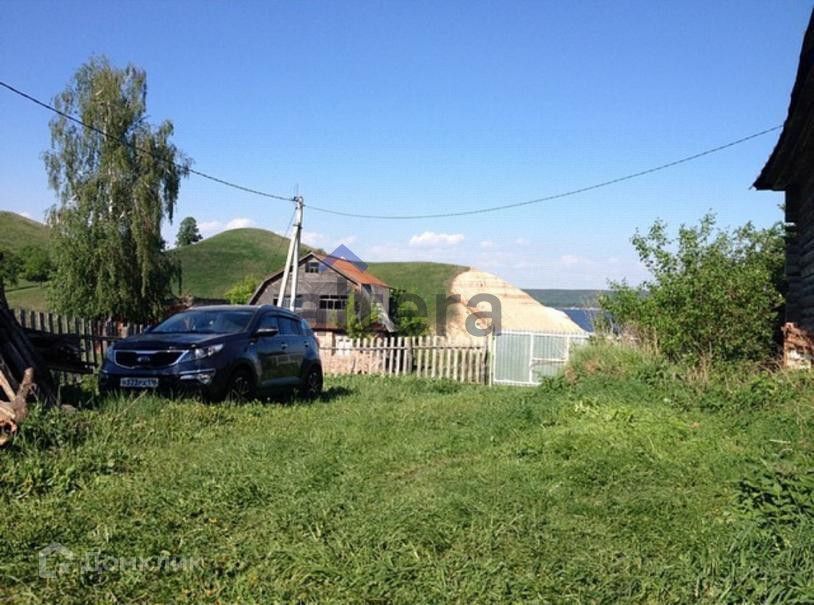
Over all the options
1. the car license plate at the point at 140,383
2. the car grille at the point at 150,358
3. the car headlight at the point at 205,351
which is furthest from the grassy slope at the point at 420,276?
the car license plate at the point at 140,383

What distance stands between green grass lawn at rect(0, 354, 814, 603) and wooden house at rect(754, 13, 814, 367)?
3.18 meters

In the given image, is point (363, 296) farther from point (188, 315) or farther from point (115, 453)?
point (115, 453)

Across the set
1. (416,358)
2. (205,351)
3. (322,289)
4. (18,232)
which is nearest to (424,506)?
(205,351)

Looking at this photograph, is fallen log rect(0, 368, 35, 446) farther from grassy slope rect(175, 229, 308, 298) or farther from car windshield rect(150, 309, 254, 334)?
grassy slope rect(175, 229, 308, 298)

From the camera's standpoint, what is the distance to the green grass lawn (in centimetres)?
321

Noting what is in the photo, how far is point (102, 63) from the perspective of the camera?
30.3 metres

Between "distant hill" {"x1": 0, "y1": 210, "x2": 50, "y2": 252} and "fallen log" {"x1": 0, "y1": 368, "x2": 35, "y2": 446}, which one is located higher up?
"distant hill" {"x1": 0, "y1": 210, "x2": 50, "y2": 252}

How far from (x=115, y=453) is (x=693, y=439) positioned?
200 inches

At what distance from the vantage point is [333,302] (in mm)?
43906

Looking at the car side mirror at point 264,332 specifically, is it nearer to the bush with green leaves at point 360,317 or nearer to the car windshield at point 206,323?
the car windshield at point 206,323

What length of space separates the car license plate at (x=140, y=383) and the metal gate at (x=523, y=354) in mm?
13033

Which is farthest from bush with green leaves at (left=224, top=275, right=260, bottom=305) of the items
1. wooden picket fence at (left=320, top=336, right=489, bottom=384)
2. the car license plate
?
the car license plate

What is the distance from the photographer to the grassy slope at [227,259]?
75.1 metres

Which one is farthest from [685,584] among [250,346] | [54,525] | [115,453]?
[250,346]
